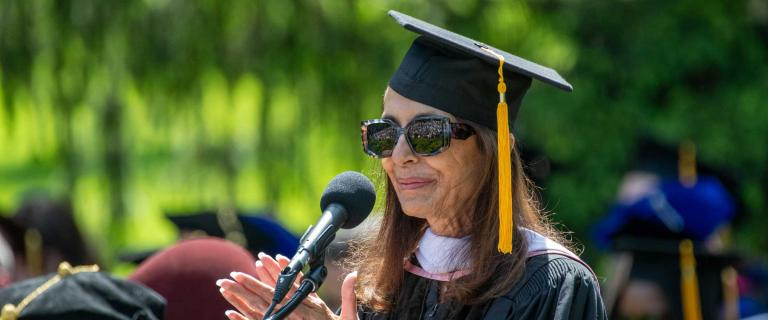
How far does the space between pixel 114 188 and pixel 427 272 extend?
4920 millimetres

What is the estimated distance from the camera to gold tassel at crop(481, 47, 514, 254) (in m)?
3.17

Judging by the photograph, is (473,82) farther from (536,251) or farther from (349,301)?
(349,301)

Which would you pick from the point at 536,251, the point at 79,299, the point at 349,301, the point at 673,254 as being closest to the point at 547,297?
the point at 536,251

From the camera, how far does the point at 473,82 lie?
130 inches

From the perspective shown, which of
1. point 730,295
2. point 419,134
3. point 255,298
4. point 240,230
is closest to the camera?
point 255,298

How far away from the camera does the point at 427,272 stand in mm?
3371

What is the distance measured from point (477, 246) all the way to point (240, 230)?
258 cm

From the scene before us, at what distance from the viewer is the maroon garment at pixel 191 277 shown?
4.03 m

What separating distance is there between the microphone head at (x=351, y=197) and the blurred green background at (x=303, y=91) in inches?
180

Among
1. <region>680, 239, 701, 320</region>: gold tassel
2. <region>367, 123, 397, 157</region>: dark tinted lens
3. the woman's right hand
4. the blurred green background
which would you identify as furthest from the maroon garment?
the blurred green background

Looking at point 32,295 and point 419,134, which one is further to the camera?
point 32,295

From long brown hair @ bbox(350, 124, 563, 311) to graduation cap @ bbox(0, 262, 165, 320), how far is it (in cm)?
62

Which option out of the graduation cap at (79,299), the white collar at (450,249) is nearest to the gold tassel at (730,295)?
the white collar at (450,249)

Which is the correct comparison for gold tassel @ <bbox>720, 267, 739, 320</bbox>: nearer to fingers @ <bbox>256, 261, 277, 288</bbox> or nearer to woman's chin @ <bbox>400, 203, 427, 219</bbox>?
woman's chin @ <bbox>400, 203, 427, 219</bbox>
